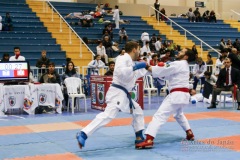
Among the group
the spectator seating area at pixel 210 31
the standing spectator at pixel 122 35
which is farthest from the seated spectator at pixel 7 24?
the spectator seating area at pixel 210 31

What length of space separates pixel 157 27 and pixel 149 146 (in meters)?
19.3

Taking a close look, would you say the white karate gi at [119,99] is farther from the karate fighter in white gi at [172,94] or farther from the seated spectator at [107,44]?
the seated spectator at [107,44]

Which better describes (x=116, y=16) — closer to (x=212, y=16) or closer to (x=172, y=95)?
(x=212, y=16)

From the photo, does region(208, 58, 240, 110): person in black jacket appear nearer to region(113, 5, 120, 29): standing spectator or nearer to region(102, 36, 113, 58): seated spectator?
region(102, 36, 113, 58): seated spectator

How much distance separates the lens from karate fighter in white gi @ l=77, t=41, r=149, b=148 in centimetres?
580

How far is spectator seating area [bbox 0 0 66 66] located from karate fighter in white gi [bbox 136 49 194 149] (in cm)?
1153

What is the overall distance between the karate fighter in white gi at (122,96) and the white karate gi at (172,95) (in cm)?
22

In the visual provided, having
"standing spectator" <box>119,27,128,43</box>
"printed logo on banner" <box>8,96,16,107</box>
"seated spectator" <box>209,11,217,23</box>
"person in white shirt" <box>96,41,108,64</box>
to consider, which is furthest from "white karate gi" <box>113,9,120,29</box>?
"printed logo on banner" <box>8,96,16,107</box>

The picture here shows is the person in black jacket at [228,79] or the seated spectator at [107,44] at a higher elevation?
the seated spectator at [107,44]

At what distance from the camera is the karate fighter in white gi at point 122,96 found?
5.80m

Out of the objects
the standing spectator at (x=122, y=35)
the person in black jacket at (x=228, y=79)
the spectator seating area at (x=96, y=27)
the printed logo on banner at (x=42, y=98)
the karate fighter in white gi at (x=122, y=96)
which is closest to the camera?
the karate fighter in white gi at (x=122, y=96)

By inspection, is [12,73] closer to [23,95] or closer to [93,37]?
[23,95]

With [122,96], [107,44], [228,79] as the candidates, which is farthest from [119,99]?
[107,44]

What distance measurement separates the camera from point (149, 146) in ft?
19.9
